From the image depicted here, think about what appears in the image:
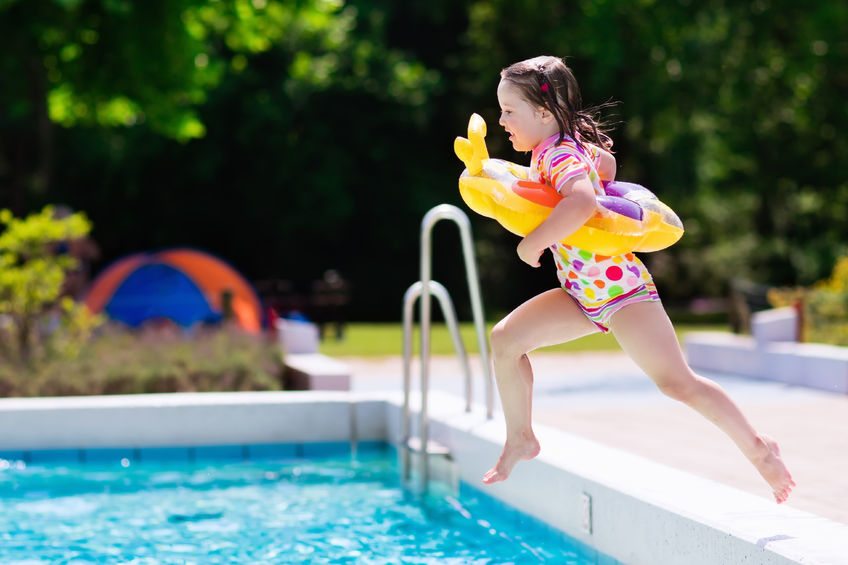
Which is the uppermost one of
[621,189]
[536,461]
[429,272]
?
[621,189]

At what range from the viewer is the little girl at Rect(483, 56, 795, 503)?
12.9 ft

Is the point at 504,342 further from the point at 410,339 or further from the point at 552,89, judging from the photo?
the point at 410,339

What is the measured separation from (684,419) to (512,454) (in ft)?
13.8

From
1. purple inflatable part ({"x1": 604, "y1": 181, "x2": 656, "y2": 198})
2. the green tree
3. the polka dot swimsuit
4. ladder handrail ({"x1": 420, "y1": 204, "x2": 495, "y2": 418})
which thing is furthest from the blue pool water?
the green tree

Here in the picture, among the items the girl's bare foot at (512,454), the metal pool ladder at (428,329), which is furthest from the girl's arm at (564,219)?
the metal pool ladder at (428,329)

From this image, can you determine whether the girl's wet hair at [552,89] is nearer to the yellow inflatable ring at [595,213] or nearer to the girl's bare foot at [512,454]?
the yellow inflatable ring at [595,213]

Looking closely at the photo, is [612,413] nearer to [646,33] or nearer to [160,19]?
[160,19]

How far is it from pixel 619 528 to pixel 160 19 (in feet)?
50.3

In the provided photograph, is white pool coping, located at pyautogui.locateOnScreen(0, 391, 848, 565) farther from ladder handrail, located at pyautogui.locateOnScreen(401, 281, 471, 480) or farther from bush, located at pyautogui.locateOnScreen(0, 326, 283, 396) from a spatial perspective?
bush, located at pyautogui.locateOnScreen(0, 326, 283, 396)

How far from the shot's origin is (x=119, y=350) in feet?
34.2

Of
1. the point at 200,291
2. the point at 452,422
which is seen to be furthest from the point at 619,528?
the point at 200,291

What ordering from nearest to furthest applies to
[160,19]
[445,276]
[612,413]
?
[612,413]
[160,19]
[445,276]

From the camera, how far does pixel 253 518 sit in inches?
245

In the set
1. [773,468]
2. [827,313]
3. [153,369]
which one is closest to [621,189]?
[773,468]
